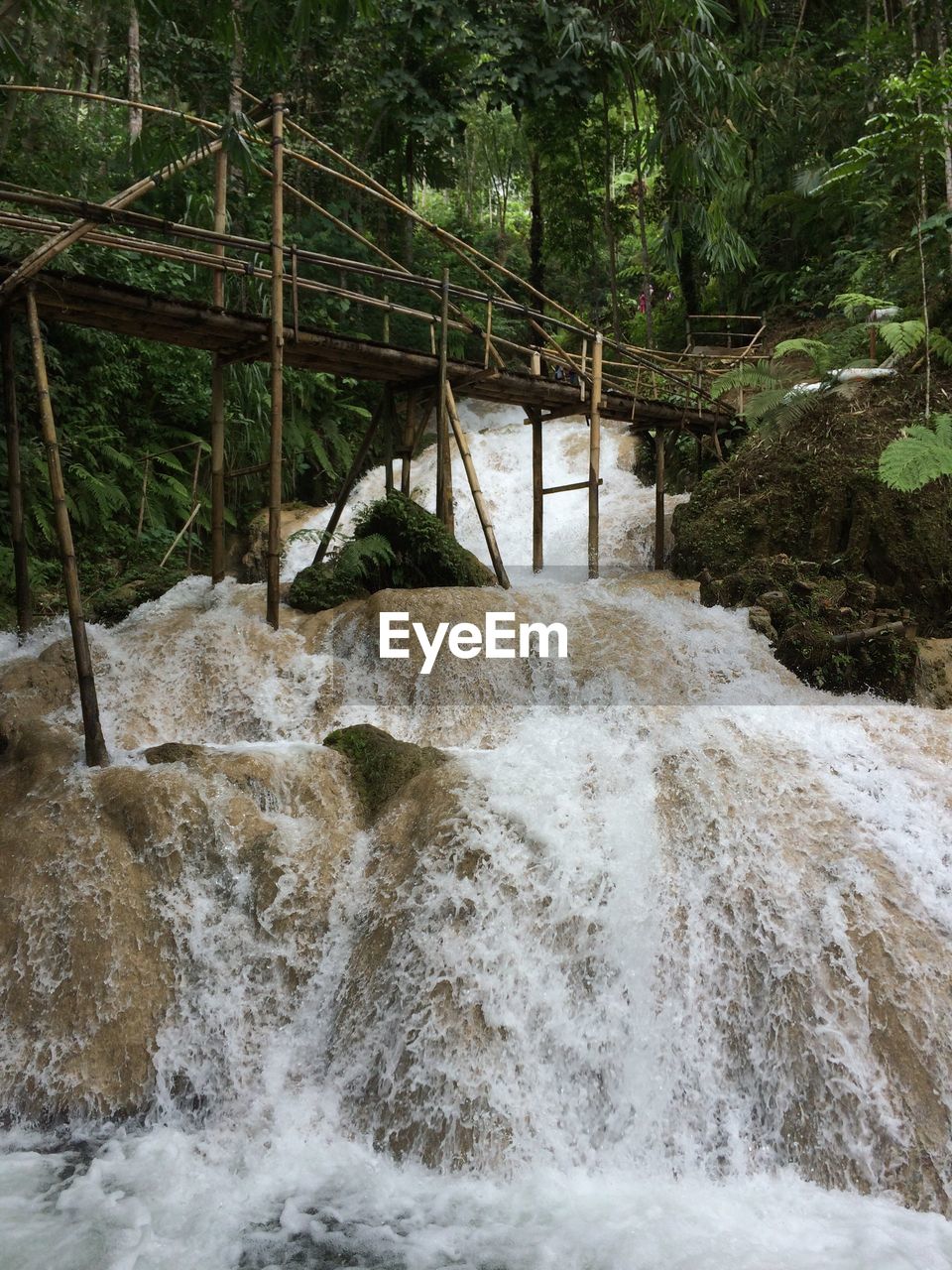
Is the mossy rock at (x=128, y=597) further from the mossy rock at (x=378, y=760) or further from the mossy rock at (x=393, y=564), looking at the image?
the mossy rock at (x=378, y=760)

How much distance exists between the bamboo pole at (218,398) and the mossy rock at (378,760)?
337 cm

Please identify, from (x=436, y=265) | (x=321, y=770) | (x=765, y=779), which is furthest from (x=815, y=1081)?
(x=436, y=265)

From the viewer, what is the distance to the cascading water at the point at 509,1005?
12.5ft


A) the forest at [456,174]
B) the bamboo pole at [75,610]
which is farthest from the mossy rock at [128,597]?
the bamboo pole at [75,610]

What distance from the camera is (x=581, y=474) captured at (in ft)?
52.7

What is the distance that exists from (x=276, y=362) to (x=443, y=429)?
6.45 feet

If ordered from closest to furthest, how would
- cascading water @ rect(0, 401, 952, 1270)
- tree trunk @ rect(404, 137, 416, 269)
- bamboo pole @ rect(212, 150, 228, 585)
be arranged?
cascading water @ rect(0, 401, 952, 1270) < bamboo pole @ rect(212, 150, 228, 585) < tree trunk @ rect(404, 137, 416, 269)

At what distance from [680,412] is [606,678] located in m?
6.35

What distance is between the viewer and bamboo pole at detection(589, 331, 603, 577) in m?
10.8

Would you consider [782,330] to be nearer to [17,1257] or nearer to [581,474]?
[581,474]

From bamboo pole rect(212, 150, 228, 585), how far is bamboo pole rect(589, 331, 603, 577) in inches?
166

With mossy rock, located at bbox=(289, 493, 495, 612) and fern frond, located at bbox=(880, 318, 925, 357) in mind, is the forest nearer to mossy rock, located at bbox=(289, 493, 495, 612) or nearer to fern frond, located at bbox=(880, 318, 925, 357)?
fern frond, located at bbox=(880, 318, 925, 357)

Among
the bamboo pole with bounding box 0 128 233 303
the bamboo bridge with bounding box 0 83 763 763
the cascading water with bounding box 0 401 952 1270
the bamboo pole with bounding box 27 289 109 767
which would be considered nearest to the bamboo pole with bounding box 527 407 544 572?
the bamboo bridge with bounding box 0 83 763 763

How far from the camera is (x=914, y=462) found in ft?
28.2
